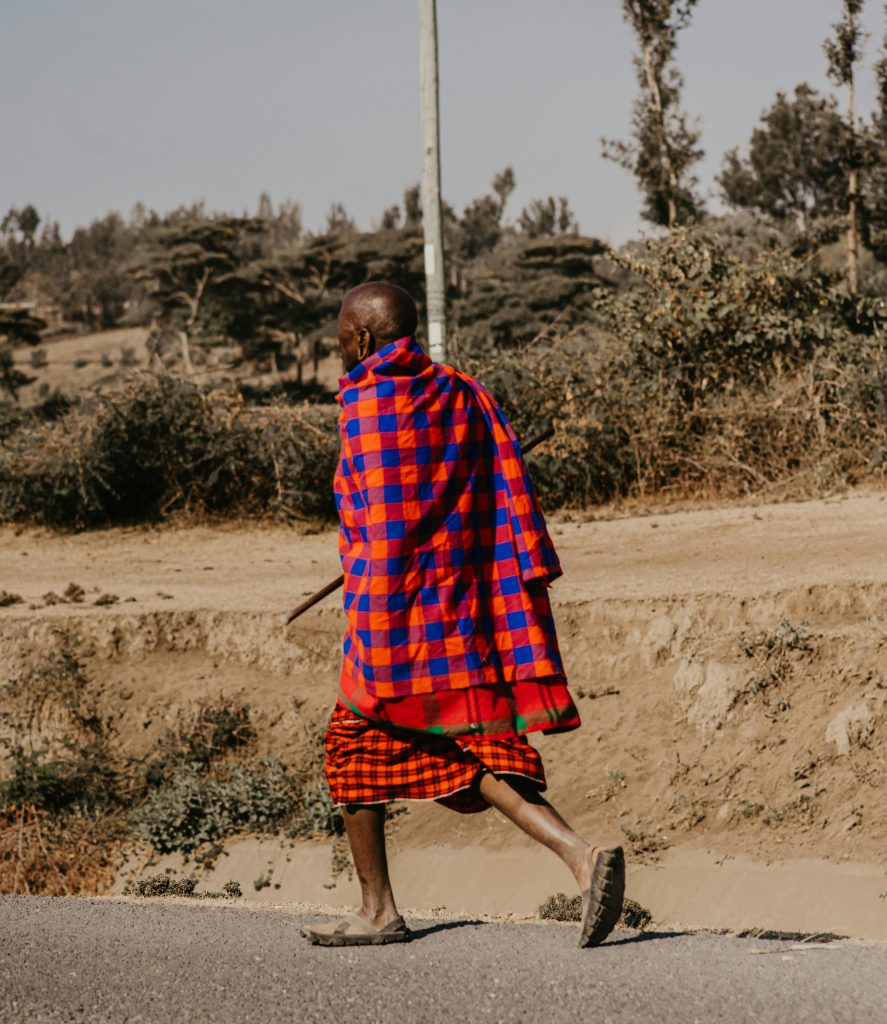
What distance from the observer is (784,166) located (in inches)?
1705

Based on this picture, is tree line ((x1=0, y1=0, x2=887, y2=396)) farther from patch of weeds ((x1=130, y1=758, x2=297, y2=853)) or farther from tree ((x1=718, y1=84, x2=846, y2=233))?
patch of weeds ((x1=130, y1=758, x2=297, y2=853))

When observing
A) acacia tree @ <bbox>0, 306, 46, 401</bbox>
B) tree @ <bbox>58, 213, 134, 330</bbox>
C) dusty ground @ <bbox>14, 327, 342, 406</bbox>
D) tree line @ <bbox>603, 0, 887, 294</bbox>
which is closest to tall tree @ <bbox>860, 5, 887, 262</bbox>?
tree line @ <bbox>603, 0, 887, 294</bbox>

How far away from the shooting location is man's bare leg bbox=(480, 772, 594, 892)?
10.8ft

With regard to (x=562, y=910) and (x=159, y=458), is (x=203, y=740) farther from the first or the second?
(x=159, y=458)

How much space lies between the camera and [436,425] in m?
3.42

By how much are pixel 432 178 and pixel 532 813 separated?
24.7 ft

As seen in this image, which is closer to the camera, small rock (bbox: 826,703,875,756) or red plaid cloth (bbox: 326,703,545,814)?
red plaid cloth (bbox: 326,703,545,814)

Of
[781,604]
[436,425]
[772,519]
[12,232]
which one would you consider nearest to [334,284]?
[772,519]

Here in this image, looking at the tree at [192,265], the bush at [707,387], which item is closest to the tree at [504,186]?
the tree at [192,265]

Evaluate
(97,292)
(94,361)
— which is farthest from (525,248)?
(97,292)

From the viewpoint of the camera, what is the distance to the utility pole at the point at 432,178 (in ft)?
32.7

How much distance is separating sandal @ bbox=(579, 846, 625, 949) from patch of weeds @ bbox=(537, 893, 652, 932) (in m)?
1.33

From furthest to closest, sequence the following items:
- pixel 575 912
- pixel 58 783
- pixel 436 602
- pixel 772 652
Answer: pixel 58 783 → pixel 772 652 → pixel 575 912 → pixel 436 602

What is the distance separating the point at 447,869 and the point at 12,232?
7504 cm
